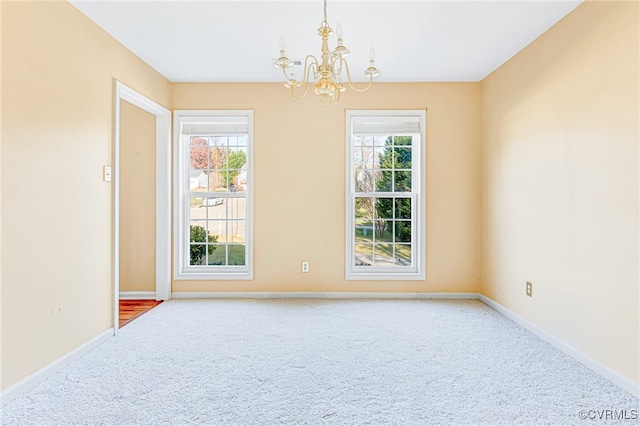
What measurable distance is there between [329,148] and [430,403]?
2716mm

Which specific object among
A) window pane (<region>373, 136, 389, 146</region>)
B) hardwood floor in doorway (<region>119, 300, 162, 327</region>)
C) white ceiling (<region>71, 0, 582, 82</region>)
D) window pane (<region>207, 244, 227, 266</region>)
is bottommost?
hardwood floor in doorway (<region>119, 300, 162, 327</region>)

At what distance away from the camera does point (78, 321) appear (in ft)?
7.67

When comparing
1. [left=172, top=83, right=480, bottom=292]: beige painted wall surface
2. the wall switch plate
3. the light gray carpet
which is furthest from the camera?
[left=172, top=83, right=480, bottom=292]: beige painted wall surface

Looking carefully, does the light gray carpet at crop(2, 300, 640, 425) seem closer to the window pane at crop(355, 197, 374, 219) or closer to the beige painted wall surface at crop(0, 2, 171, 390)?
the beige painted wall surface at crop(0, 2, 171, 390)

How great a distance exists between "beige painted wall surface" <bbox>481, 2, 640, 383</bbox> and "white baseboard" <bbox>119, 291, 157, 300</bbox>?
390cm

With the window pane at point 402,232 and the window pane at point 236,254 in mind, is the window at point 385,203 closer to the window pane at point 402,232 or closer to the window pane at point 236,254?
the window pane at point 402,232

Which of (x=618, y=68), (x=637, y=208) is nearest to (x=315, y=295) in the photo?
(x=637, y=208)

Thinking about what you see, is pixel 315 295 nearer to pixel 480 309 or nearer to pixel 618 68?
pixel 480 309

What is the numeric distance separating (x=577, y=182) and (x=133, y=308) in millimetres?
4218

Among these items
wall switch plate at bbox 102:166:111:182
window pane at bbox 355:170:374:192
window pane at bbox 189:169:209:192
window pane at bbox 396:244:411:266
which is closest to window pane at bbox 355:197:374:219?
window pane at bbox 355:170:374:192

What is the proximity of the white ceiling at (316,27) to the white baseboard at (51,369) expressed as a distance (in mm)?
2471

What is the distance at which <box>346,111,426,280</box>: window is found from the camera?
12.5 feet

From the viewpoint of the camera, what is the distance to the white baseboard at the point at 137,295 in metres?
3.78

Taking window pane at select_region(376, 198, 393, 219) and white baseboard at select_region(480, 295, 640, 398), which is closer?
white baseboard at select_region(480, 295, 640, 398)
